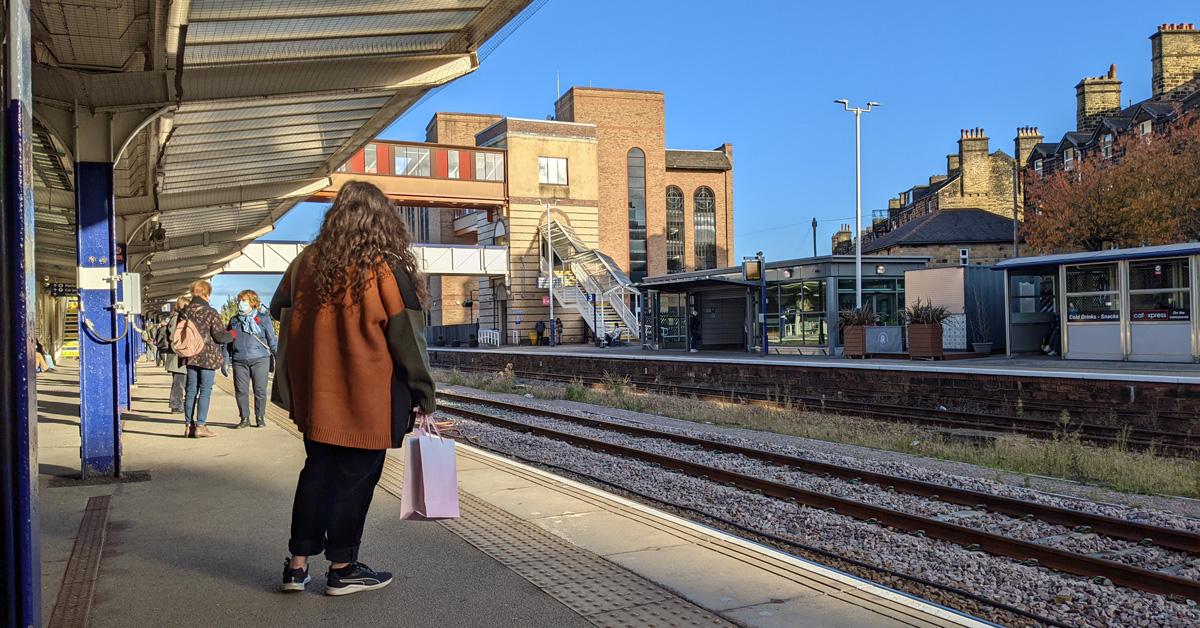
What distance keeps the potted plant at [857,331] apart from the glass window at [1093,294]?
18.3 ft

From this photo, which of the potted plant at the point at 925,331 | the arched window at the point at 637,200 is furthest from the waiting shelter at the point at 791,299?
the arched window at the point at 637,200

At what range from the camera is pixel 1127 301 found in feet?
66.8

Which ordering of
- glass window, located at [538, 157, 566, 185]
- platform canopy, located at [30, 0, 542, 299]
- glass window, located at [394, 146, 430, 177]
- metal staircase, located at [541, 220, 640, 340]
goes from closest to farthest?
platform canopy, located at [30, 0, 542, 299] < metal staircase, located at [541, 220, 640, 340] < glass window, located at [394, 146, 430, 177] < glass window, located at [538, 157, 566, 185]

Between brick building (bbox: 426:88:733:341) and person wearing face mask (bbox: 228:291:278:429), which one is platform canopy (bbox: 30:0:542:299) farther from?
brick building (bbox: 426:88:733:341)

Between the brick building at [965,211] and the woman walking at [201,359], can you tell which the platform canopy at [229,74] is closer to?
the woman walking at [201,359]

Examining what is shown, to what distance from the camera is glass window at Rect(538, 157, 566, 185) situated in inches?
2116

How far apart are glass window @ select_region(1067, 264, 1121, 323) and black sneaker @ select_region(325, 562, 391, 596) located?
2030 cm

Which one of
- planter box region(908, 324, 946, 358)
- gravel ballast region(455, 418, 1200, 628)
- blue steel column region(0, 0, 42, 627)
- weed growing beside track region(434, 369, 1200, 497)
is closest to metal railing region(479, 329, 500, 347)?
planter box region(908, 324, 946, 358)

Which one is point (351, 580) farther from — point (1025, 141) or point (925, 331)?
point (1025, 141)

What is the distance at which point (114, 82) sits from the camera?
7.91 meters

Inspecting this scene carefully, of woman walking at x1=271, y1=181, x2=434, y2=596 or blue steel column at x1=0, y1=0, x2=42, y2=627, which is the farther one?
woman walking at x1=271, y1=181, x2=434, y2=596

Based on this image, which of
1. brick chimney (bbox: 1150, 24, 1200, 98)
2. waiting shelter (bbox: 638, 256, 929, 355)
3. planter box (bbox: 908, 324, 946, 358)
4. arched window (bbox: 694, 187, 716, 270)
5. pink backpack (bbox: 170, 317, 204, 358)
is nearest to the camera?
pink backpack (bbox: 170, 317, 204, 358)

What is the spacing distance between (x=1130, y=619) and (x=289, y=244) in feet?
144

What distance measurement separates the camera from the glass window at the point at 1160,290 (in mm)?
19328
